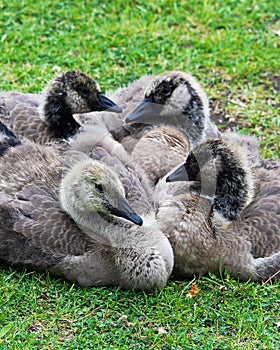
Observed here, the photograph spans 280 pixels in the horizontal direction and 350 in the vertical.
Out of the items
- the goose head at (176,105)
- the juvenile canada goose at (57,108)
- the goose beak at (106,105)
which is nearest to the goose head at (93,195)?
the juvenile canada goose at (57,108)

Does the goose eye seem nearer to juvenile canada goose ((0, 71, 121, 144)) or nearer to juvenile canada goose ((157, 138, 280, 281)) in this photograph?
juvenile canada goose ((157, 138, 280, 281))

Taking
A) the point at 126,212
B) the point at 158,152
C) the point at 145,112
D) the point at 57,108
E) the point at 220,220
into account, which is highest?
the point at 57,108

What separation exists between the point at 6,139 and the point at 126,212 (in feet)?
4.87

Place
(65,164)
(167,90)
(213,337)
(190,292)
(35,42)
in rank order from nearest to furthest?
(213,337)
(190,292)
(65,164)
(167,90)
(35,42)

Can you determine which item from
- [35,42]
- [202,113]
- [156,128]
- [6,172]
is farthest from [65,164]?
[35,42]

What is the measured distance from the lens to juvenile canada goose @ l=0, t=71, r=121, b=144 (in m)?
6.99

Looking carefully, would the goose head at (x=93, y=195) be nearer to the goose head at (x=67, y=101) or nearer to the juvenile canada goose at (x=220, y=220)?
the juvenile canada goose at (x=220, y=220)

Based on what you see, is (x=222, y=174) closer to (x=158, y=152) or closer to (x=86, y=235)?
(x=158, y=152)

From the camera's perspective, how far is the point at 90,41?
9562 millimetres

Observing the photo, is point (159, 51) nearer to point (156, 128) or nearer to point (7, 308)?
point (156, 128)

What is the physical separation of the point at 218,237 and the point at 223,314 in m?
0.73

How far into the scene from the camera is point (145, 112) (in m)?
7.23

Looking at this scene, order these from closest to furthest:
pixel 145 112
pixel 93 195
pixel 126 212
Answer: pixel 126 212 < pixel 93 195 < pixel 145 112

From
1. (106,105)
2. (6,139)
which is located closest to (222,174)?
(106,105)
